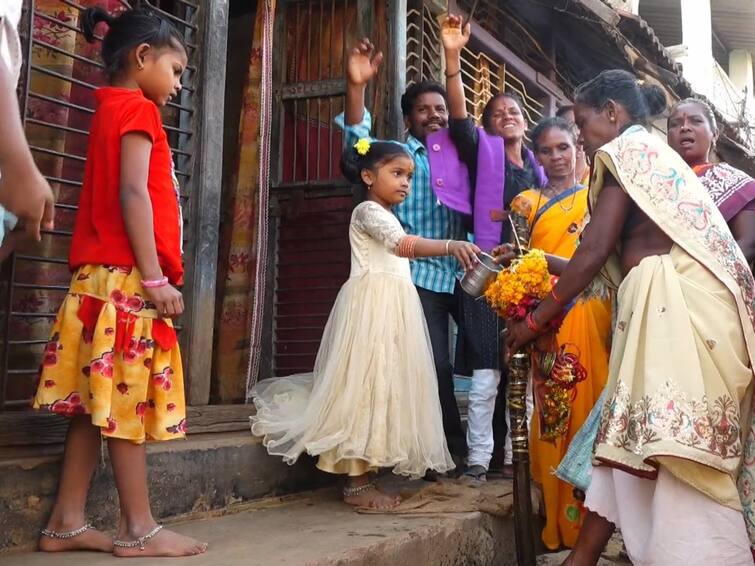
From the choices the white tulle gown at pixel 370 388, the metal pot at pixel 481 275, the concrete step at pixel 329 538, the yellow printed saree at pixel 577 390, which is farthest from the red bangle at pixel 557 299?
the concrete step at pixel 329 538

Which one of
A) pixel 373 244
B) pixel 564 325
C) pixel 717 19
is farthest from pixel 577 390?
pixel 717 19

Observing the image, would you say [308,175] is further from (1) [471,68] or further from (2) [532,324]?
(2) [532,324]

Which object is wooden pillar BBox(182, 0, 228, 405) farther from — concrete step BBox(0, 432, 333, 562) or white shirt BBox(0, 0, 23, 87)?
white shirt BBox(0, 0, 23, 87)

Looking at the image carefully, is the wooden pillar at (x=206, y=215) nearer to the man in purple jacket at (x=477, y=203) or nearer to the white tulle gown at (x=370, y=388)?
the white tulle gown at (x=370, y=388)

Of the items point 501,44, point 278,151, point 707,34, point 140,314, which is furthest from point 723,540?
point 707,34

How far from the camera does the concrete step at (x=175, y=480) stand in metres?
2.54

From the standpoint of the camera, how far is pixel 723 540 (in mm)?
2326

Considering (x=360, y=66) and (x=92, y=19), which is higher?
(x=360, y=66)

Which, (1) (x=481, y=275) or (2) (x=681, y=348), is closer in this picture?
(2) (x=681, y=348)

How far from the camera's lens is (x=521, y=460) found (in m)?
3.15

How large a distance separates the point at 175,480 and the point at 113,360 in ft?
2.66

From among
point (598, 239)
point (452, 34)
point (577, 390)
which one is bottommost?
point (577, 390)

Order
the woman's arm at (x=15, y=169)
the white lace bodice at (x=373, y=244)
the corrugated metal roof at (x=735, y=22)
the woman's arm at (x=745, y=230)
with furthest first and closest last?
the corrugated metal roof at (x=735, y=22), the white lace bodice at (x=373, y=244), the woman's arm at (x=745, y=230), the woman's arm at (x=15, y=169)

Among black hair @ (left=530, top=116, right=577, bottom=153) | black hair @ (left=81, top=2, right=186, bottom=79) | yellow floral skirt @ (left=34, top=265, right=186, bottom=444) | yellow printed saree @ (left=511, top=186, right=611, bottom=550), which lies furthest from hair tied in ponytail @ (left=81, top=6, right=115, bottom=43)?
black hair @ (left=530, top=116, right=577, bottom=153)
